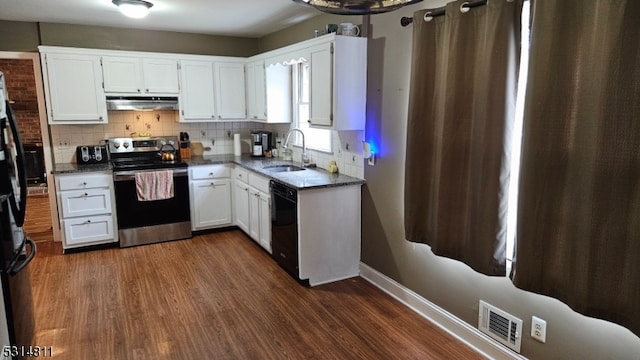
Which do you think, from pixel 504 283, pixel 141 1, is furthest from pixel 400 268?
pixel 141 1

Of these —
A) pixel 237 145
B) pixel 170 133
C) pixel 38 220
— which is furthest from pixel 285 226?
pixel 38 220

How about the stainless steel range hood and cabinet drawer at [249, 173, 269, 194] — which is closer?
cabinet drawer at [249, 173, 269, 194]

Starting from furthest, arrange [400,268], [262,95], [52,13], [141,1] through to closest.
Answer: [262,95], [52,13], [141,1], [400,268]

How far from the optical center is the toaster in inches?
184

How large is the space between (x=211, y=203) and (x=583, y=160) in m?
4.00

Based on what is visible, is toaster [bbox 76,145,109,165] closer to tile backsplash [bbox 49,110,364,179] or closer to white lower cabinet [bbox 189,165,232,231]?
tile backsplash [bbox 49,110,364,179]

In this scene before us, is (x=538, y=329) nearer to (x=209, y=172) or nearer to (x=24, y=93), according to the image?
(x=209, y=172)

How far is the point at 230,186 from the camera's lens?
5047 mm

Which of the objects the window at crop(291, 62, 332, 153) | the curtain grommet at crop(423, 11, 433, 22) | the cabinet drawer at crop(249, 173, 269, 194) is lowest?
the cabinet drawer at crop(249, 173, 269, 194)

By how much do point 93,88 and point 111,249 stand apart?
1.75m

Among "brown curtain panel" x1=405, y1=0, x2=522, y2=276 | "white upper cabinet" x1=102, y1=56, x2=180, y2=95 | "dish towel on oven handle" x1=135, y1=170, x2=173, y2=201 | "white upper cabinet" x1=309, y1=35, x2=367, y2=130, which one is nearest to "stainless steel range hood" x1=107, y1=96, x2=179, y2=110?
"white upper cabinet" x1=102, y1=56, x2=180, y2=95

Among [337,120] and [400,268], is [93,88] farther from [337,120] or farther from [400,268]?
[400,268]

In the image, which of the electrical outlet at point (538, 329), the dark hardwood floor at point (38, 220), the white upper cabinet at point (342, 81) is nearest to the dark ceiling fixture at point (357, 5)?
the electrical outlet at point (538, 329)

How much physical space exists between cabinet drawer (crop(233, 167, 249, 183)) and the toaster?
148cm
